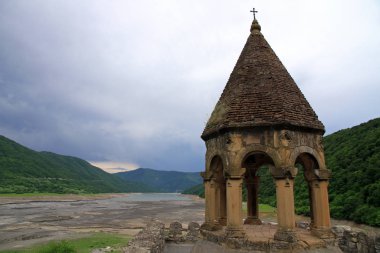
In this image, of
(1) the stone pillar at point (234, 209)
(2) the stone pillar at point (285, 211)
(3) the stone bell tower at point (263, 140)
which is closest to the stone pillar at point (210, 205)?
(3) the stone bell tower at point (263, 140)

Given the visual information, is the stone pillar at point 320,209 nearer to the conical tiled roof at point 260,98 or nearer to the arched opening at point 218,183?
the conical tiled roof at point 260,98

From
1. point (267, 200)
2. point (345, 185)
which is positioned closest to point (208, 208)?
point (345, 185)

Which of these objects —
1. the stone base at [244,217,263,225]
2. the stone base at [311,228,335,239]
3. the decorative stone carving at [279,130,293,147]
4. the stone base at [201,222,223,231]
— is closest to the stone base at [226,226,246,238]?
the stone base at [201,222,223,231]

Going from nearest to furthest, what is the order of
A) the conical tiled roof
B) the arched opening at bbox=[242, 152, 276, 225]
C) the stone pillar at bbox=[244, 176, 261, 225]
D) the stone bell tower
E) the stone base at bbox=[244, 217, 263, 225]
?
1. the stone bell tower
2. the conical tiled roof
3. the stone base at bbox=[244, 217, 263, 225]
4. the arched opening at bbox=[242, 152, 276, 225]
5. the stone pillar at bbox=[244, 176, 261, 225]

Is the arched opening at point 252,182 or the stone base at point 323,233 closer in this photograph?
the stone base at point 323,233

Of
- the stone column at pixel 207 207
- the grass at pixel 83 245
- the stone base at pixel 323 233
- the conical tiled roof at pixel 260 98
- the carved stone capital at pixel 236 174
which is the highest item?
the conical tiled roof at pixel 260 98

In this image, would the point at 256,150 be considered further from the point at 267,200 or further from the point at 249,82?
the point at 267,200

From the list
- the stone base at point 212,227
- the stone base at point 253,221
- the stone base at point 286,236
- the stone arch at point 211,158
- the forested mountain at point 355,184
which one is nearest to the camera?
the stone base at point 286,236

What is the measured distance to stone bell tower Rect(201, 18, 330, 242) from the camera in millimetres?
7105

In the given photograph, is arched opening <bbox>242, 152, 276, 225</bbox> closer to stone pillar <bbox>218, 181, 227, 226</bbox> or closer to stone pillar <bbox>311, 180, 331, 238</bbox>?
stone pillar <bbox>218, 181, 227, 226</bbox>

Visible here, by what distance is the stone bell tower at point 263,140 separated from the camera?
7105 mm

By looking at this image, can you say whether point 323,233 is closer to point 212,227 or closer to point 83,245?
point 212,227

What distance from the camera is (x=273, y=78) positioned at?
797 cm

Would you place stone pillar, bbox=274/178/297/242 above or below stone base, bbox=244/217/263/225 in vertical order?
above
